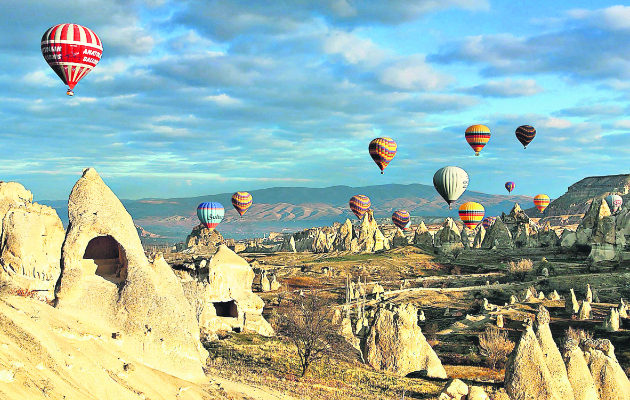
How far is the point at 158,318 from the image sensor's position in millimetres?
16250

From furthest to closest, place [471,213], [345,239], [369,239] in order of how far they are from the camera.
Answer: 1. [345,239]
2. [369,239]
3. [471,213]

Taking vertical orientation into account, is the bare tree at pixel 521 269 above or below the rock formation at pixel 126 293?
below

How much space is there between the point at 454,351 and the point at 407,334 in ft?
36.5

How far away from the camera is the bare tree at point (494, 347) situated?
33625mm

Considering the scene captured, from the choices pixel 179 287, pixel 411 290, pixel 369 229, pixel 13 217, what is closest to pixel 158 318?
pixel 179 287

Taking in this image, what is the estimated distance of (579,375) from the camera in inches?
781

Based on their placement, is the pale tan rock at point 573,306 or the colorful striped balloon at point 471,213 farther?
the colorful striped balloon at point 471,213

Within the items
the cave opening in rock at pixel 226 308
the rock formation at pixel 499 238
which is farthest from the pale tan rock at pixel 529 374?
the rock formation at pixel 499 238

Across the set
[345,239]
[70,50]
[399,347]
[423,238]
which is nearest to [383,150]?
[423,238]

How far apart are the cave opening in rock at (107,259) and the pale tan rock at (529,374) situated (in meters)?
12.0

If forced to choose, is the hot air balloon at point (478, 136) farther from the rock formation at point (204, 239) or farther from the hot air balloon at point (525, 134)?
the rock formation at point (204, 239)

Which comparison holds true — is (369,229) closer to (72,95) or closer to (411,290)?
(411,290)

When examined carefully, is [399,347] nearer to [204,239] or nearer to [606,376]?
[606,376]

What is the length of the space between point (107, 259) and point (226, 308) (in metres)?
14.7
